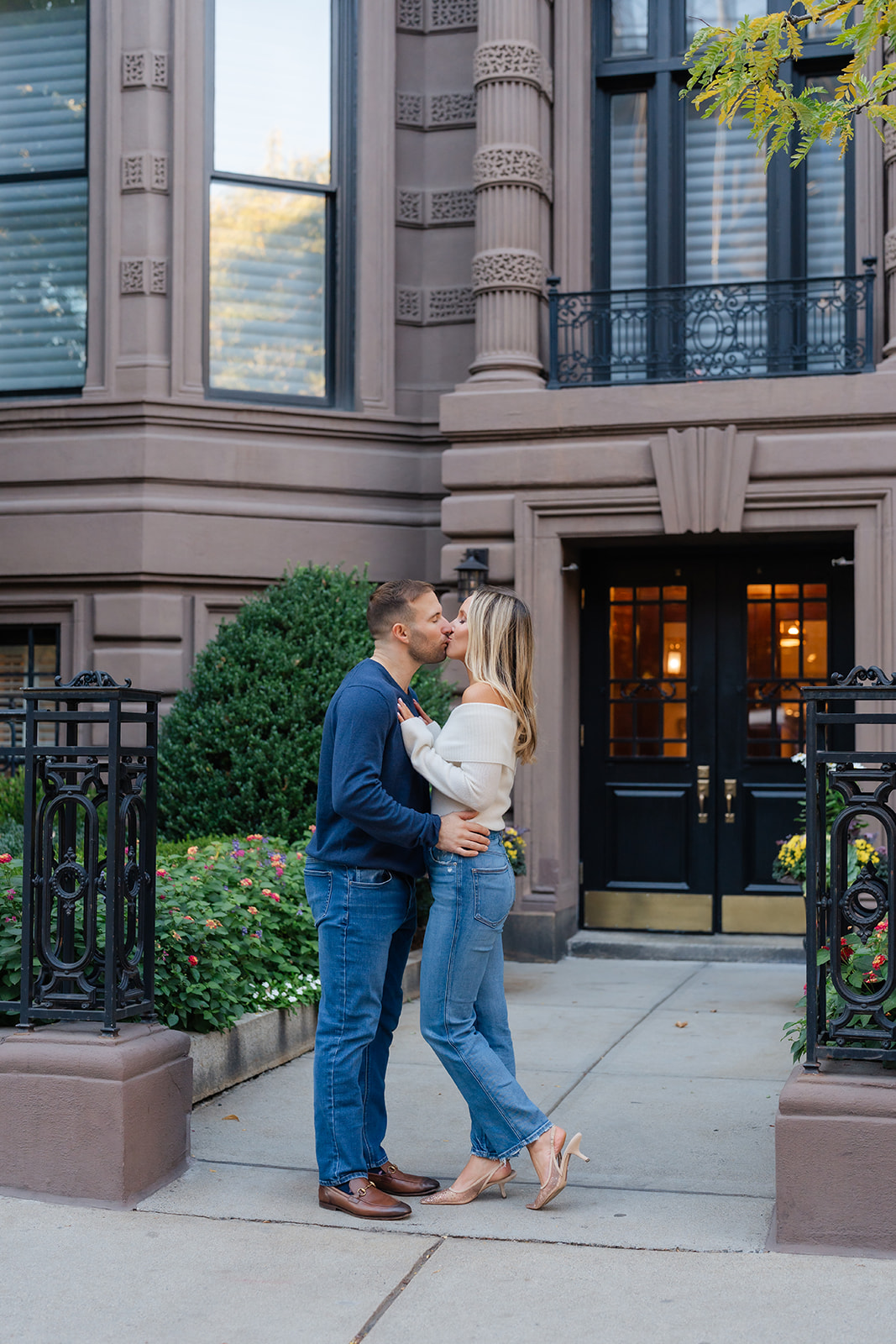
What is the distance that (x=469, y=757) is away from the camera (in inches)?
175

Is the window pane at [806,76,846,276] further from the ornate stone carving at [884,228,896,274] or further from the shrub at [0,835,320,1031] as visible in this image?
the shrub at [0,835,320,1031]

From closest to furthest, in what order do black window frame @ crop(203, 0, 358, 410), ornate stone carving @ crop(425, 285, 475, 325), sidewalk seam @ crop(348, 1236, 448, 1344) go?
sidewalk seam @ crop(348, 1236, 448, 1344) < black window frame @ crop(203, 0, 358, 410) < ornate stone carving @ crop(425, 285, 475, 325)

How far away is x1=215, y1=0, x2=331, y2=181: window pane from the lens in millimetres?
10352

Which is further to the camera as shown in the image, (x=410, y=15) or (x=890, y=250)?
(x=410, y=15)

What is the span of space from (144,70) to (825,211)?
202 inches

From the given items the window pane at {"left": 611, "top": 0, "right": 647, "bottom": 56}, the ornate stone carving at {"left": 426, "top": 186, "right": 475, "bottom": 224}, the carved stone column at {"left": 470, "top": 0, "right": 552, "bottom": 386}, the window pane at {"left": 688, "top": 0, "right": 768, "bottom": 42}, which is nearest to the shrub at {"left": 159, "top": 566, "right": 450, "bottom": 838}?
the carved stone column at {"left": 470, "top": 0, "right": 552, "bottom": 386}

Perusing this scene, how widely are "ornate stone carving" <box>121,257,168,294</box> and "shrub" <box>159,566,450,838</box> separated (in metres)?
2.61

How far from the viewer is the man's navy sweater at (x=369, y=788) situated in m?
4.33

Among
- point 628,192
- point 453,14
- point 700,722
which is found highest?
point 453,14

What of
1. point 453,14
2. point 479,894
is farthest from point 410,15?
point 479,894

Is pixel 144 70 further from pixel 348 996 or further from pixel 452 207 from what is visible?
pixel 348 996

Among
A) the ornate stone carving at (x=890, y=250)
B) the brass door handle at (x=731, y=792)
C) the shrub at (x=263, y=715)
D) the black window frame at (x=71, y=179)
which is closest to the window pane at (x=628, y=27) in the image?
the ornate stone carving at (x=890, y=250)

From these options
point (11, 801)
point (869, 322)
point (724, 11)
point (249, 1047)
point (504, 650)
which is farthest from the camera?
point (724, 11)

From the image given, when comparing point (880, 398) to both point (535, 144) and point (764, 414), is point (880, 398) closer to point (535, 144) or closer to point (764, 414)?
point (764, 414)
